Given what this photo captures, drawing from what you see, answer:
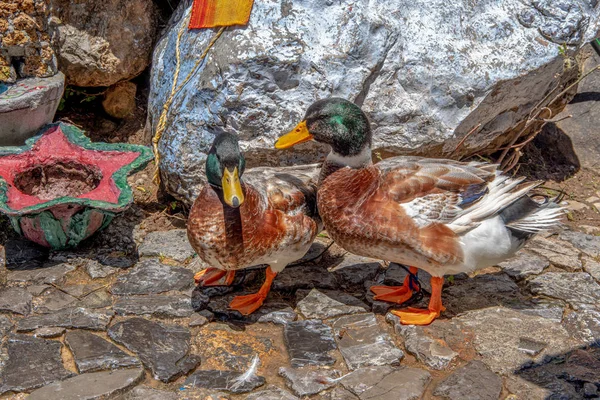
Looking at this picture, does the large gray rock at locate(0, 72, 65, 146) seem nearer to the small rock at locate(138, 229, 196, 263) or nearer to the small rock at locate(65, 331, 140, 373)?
the small rock at locate(138, 229, 196, 263)

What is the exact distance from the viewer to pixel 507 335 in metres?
4.09

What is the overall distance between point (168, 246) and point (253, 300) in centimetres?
93

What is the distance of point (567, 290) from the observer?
178 inches

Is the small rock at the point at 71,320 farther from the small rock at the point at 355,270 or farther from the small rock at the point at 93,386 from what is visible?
the small rock at the point at 355,270

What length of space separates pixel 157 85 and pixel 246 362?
2530 millimetres

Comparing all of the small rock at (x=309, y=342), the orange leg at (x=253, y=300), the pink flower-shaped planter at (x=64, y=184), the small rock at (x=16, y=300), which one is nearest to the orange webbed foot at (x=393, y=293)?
the small rock at (x=309, y=342)

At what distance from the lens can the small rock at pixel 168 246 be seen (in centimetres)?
491

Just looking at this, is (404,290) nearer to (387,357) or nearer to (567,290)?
(387,357)

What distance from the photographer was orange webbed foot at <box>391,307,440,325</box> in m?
4.18

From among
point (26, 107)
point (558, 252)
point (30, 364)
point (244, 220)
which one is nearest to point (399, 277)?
point (558, 252)

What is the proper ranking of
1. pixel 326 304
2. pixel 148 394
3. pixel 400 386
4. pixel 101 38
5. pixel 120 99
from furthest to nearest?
pixel 120 99 → pixel 101 38 → pixel 326 304 → pixel 400 386 → pixel 148 394

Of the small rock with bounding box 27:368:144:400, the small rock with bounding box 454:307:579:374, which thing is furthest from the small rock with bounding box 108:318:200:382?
the small rock with bounding box 454:307:579:374

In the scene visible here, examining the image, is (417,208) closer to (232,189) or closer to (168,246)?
(232,189)

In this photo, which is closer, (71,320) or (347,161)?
(71,320)
